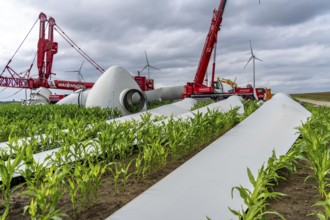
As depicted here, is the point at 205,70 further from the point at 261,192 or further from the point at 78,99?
the point at 261,192

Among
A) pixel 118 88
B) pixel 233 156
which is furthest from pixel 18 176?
pixel 118 88

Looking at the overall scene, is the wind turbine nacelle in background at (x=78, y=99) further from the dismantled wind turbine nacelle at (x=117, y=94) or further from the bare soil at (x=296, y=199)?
the bare soil at (x=296, y=199)

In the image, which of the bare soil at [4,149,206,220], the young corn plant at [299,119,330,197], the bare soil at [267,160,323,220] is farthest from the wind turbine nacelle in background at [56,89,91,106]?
the bare soil at [267,160,323,220]

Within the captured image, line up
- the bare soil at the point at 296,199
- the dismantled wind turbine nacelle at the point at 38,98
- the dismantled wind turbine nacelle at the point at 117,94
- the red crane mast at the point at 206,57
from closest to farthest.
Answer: the bare soil at the point at 296,199 < the dismantled wind turbine nacelle at the point at 117,94 < the red crane mast at the point at 206,57 < the dismantled wind turbine nacelle at the point at 38,98

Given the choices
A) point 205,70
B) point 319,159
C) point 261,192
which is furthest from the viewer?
point 205,70

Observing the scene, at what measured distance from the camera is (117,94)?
14.6m

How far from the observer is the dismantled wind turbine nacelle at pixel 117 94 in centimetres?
1418

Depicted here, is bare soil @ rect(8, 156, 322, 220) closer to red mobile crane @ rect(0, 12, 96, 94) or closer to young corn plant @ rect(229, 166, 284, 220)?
young corn plant @ rect(229, 166, 284, 220)

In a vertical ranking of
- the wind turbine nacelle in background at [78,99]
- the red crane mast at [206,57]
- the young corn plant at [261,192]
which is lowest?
the young corn plant at [261,192]

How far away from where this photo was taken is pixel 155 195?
112 inches

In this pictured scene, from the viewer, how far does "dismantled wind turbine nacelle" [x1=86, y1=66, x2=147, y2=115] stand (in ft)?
46.5

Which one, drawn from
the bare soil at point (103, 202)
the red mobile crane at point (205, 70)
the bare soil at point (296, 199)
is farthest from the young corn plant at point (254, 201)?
the red mobile crane at point (205, 70)

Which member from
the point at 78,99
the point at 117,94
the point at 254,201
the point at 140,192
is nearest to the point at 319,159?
the point at 254,201

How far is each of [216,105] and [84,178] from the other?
10.4 metres
